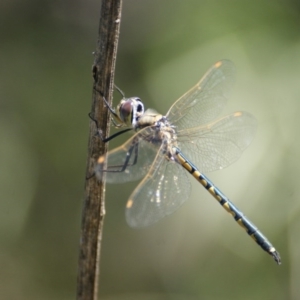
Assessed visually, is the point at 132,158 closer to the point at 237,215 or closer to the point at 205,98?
the point at 205,98

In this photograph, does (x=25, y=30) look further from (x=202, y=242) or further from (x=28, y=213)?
(x=202, y=242)

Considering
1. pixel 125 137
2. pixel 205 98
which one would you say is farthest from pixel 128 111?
pixel 125 137

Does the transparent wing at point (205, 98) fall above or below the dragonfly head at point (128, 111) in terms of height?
above

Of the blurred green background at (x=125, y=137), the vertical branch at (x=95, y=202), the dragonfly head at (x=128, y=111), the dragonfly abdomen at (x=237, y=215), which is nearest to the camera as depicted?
the vertical branch at (x=95, y=202)

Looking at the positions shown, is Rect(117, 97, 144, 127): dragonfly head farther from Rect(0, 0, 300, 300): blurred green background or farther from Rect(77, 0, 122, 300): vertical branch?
Rect(0, 0, 300, 300): blurred green background

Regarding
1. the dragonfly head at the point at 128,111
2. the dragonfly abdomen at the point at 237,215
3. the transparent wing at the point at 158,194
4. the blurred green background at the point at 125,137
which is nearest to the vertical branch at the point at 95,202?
the transparent wing at the point at 158,194

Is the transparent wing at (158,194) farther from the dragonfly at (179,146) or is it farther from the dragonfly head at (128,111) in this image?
the dragonfly head at (128,111)

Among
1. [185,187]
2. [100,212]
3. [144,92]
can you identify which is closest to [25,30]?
[144,92]
